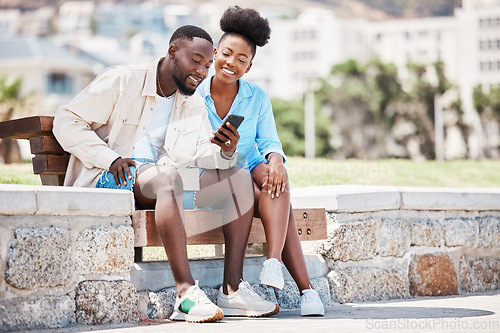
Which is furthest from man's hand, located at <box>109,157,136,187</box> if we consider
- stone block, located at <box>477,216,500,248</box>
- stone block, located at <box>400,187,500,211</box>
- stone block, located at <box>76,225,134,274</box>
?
stone block, located at <box>477,216,500,248</box>

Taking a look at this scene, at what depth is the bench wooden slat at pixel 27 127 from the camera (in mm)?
4344

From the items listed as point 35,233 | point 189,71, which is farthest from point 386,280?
point 35,233

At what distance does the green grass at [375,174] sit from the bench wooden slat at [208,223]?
2040 millimetres

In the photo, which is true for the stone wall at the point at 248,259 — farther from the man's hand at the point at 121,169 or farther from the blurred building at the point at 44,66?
the blurred building at the point at 44,66

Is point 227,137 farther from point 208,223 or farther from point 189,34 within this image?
point 189,34

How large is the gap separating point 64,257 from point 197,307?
2.11ft

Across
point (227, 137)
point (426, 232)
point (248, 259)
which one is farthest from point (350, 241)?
point (227, 137)

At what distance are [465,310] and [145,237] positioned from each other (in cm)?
180

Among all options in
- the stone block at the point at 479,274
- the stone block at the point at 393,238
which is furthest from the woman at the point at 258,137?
the stone block at the point at 479,274

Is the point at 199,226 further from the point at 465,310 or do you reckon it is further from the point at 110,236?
the point at 465,310

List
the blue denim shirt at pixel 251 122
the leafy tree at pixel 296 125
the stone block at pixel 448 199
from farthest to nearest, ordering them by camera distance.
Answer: the leafy tree at pixel 296 125 → the stone block at pixel 448 199 → the blue denim shirt at pixel 251 122

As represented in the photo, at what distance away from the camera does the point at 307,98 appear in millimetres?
76562

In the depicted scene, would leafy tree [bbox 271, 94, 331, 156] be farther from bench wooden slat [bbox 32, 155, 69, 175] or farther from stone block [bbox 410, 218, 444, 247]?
bench wooden slat [bbox 32, 155, 69, 175]

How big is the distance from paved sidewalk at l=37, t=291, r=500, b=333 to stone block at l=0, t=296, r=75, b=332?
0.08m
